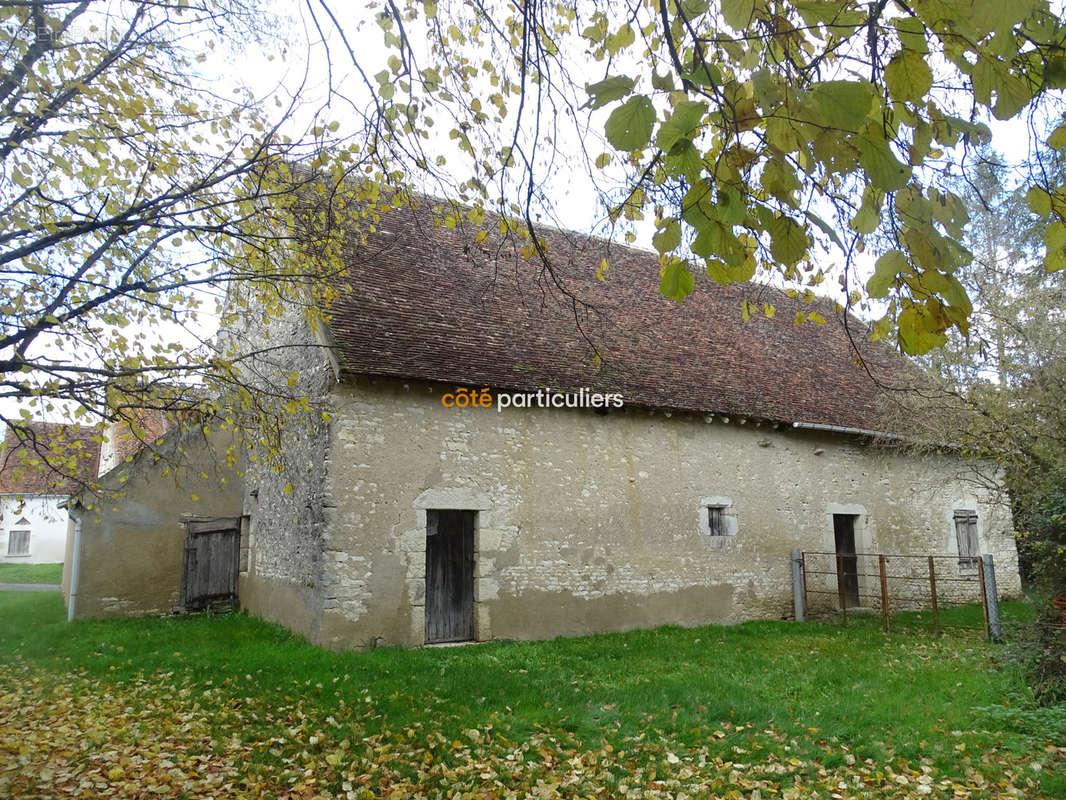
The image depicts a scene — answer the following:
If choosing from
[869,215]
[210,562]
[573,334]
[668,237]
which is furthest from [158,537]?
[869,215]

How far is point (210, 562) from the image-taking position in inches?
453

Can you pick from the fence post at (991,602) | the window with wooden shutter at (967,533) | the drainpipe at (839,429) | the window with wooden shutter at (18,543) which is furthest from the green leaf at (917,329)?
the window with wooden shutter at (18,543)

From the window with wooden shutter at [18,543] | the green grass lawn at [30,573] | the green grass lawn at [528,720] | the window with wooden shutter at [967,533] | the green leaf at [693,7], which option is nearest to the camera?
the green leaf at [693,7]

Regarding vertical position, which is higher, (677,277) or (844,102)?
(844,102)

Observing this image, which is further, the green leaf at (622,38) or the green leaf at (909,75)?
the green leaf at (622,38)

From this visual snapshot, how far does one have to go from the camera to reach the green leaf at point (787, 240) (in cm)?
200

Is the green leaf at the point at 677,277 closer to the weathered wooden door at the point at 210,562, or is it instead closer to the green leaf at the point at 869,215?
the green leaf at the point at 869,215

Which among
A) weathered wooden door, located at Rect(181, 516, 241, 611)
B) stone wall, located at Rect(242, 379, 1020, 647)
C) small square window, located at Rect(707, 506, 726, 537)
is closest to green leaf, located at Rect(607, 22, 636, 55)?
stone wall, located at Rect(242, 379, 1020, 647)

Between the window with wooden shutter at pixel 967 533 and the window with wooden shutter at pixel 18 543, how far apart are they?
30.8 metres

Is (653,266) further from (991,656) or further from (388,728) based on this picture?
(388,728)

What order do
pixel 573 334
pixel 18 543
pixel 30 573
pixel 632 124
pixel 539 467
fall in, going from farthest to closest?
pixel 18 543 < pixel 30 573 < pixel 573 334 < pixel 539 467 < pixel 632 124

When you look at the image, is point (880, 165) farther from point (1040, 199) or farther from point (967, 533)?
point (967, 533)

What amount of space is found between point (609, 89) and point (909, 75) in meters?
0.83

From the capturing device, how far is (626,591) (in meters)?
9.92
